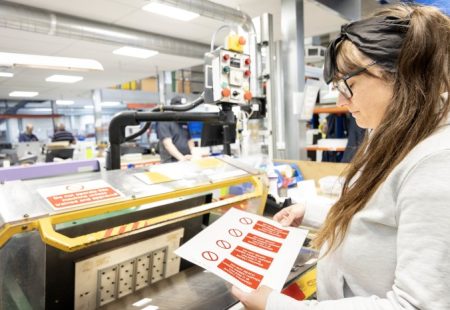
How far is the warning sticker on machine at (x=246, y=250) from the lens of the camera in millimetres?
951

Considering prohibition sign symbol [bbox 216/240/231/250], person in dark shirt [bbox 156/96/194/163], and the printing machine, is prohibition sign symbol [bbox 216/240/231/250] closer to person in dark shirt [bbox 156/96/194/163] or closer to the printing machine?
the printing machine

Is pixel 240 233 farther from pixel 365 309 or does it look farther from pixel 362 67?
pixel 362 67

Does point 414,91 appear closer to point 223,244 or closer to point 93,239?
point 223,244

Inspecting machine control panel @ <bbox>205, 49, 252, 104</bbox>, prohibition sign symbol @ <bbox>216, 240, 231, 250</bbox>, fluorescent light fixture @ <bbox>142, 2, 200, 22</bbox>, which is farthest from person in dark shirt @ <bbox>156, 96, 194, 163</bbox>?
prohibition sign symbol @ <bbox>216, 240, 231, 250</bbox>

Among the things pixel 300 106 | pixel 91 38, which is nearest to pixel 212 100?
pixel 300 106

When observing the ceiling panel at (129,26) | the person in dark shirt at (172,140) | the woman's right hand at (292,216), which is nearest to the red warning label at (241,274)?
the woman's right hand at (292,216)

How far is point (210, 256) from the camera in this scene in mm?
1019

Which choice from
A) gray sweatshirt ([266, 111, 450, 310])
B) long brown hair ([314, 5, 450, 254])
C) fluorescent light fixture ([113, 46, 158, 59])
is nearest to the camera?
gray sweatshirt ([266, 111, 450, 310])

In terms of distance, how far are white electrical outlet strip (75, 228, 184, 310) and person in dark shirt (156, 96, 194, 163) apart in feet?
8.06

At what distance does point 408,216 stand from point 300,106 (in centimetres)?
294

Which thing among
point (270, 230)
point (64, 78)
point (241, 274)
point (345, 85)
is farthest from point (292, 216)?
point (64, 78)

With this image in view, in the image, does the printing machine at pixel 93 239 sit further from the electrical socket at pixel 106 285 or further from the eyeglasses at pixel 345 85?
the eyeglasses at pixel 345 85

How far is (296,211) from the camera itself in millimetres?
1296

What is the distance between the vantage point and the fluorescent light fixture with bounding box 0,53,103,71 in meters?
1.39
